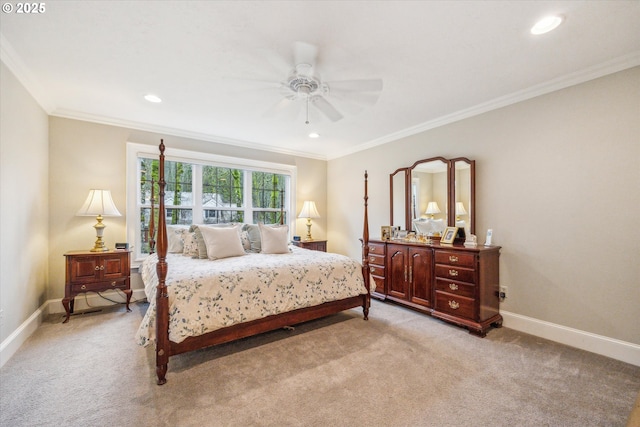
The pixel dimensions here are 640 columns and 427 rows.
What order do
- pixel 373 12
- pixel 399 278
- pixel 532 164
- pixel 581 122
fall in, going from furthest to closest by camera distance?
pixel 399 278 → pixel 532 164 → pixel 581 122 → pixel 373 12

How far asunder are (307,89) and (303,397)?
2.43 meters

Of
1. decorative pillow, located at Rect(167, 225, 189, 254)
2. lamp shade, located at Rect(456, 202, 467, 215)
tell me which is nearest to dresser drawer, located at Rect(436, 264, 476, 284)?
lamp shade, located at Rect(456, 202, 467, 215)

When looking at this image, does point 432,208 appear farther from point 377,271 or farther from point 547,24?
point 547,24

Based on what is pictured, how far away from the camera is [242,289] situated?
2.36 metres

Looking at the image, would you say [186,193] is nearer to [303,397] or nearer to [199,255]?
[199,255]

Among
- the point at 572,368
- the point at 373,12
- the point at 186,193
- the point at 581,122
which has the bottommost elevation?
the point at 572,368

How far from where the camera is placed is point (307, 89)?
2441 millimetres

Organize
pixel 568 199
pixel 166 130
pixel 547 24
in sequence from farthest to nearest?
pixel 166 130
pixel 568 199
pixel 547 24

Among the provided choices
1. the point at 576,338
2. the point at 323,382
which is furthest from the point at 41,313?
the point at 576,338

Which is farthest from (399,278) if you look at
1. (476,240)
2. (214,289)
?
(214,289)

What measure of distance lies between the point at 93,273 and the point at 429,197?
432 cm

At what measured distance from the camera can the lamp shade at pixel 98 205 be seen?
323 centimetres

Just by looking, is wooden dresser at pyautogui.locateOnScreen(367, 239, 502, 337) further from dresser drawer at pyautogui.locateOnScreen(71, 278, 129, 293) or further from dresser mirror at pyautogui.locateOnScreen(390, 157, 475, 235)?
dresser drawer at pyautogui.locateOnScreen(71, 278, 129, 293)

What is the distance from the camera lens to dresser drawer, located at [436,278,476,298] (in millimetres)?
2836
